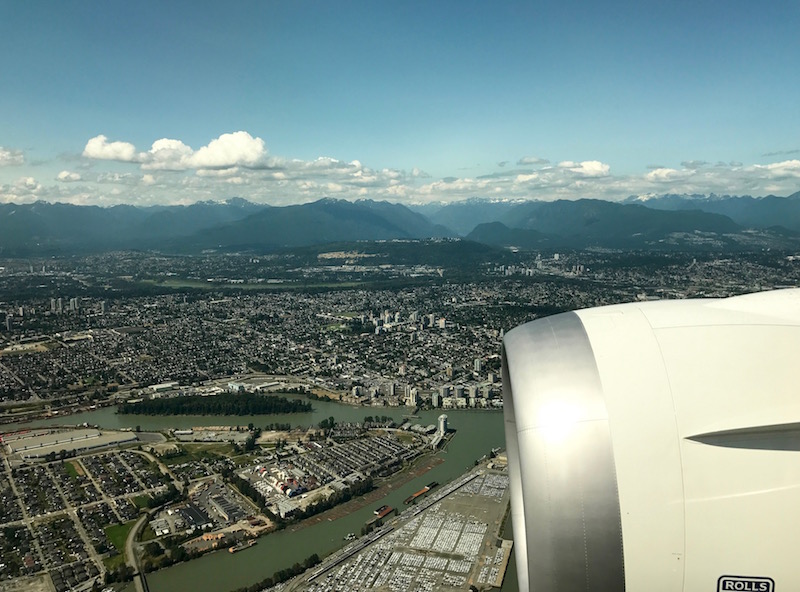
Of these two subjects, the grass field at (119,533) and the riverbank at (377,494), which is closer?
the grass field at (119,533)

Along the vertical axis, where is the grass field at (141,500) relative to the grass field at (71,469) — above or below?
below

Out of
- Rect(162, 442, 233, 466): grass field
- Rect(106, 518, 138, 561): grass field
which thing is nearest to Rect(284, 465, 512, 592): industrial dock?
Rect(106, 518, 138, 561): grass field

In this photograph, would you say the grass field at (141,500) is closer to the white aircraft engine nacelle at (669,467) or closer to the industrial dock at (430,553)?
the industrial dock at (430,553)

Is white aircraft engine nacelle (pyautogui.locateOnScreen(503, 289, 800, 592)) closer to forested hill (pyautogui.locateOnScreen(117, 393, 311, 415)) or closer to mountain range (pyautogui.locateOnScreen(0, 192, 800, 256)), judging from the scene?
forested hill (pyautogui.locateOnScreen(117, 393, 311, 415))

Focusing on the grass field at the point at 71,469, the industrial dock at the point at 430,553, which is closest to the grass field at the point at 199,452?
the grass field at the point at 71,469

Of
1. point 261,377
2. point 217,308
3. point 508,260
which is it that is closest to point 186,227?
point 508,260

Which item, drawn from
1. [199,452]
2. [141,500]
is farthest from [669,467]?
[199,452]
